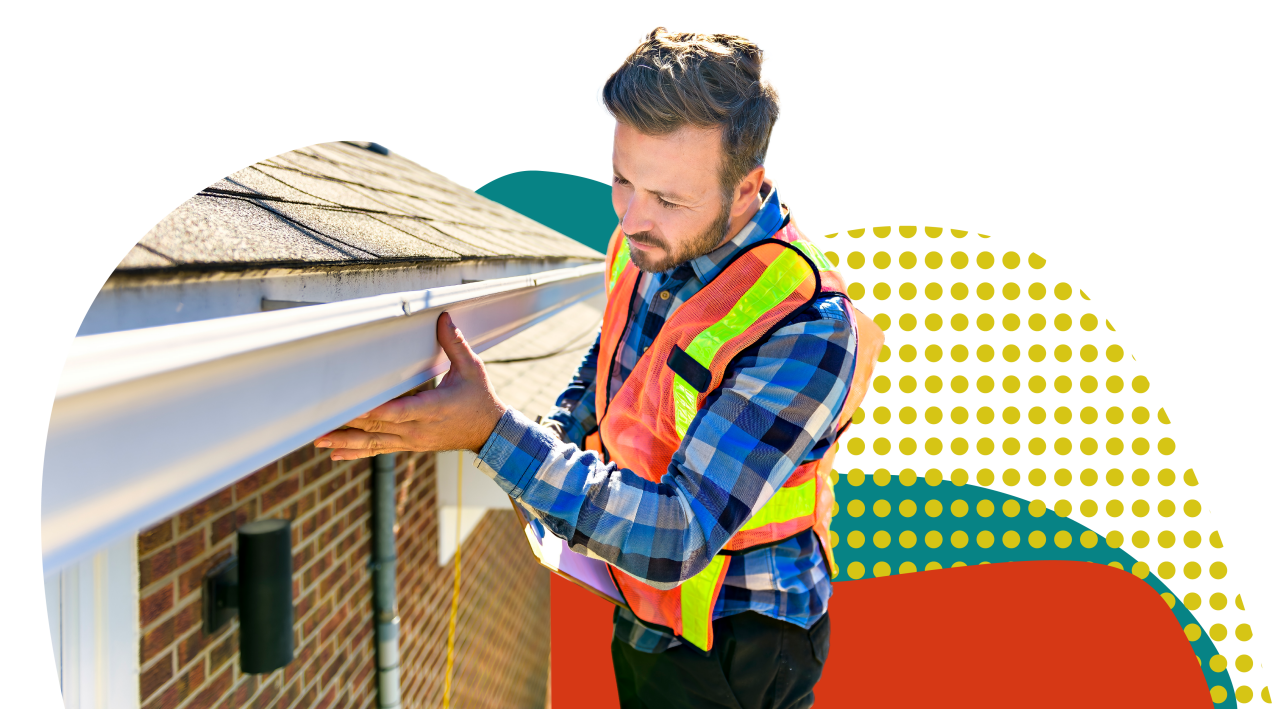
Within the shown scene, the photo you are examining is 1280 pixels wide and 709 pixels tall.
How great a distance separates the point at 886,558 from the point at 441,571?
292cm

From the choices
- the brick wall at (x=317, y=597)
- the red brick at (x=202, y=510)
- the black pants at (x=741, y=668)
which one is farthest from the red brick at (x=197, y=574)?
the black pants at (x=741, y=668)

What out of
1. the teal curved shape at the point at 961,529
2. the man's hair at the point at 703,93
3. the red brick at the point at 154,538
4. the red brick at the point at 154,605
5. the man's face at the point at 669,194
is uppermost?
the man's hair at the point at 703,93

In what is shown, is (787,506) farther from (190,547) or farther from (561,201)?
(561,201)

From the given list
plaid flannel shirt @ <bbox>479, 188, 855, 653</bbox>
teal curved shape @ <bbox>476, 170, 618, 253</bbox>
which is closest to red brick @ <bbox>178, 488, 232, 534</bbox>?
plaid flannel shirt @ <bbox>479, 188, 855, 653</bbox>

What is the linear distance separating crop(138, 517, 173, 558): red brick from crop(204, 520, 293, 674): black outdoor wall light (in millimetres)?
222

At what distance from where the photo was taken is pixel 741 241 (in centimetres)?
160

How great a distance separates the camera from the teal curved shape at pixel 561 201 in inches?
268

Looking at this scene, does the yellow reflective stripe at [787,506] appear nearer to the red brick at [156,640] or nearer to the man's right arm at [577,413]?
the man's right arm at [577,413]

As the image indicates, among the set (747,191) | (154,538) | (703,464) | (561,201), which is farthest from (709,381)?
(561,201)

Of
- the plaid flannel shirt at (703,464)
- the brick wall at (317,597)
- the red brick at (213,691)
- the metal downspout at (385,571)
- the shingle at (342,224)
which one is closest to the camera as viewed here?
the plaid flannel shirt at (703,464)

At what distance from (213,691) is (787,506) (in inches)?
66.8

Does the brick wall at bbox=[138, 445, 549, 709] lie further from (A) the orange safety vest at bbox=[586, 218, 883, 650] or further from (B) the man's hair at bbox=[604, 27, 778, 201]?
(B) the man's hair at bbox=[604, 27, 778, 201]

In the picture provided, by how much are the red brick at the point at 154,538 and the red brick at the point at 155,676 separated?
0.29 m

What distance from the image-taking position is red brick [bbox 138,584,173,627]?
165cm
